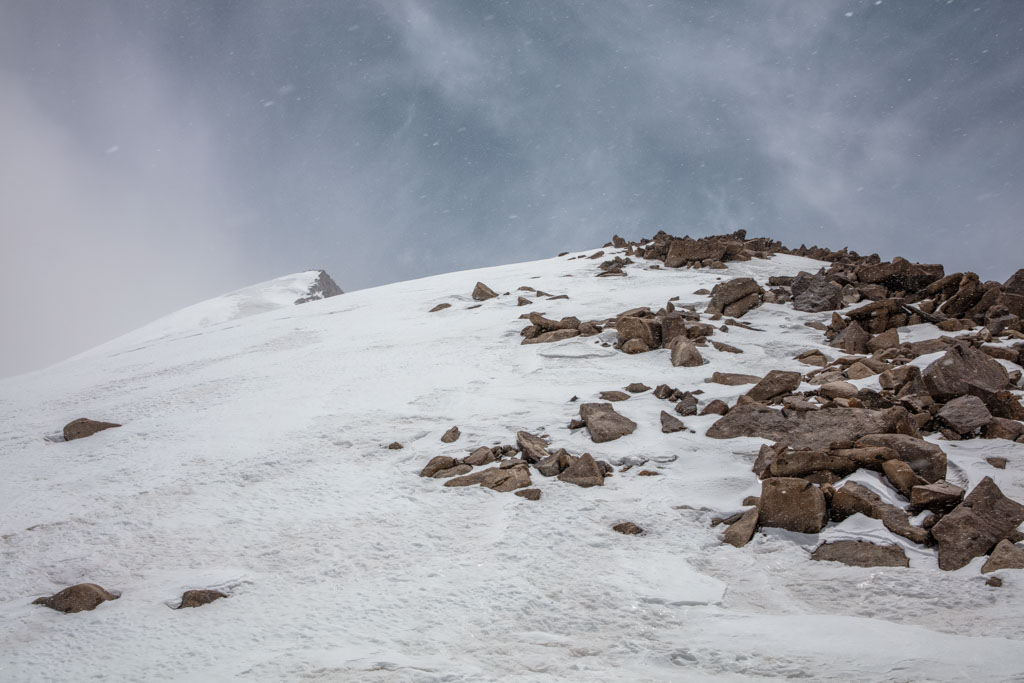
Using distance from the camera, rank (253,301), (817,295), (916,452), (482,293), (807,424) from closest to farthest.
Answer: (916,452) < (807,424) < (817,295) < (482,293) < (253,301)

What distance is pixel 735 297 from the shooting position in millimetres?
10094

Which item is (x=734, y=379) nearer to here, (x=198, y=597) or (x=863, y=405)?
(x=863, y=405)

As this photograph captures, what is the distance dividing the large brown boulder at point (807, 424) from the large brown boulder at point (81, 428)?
7.39 metres

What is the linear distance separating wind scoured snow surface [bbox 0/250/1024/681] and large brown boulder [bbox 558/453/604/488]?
0.31 feet

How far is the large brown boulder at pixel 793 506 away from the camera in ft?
11.7

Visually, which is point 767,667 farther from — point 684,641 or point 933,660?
point 933,660

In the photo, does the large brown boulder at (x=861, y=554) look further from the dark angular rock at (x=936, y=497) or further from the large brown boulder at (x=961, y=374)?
the large brown boulder at (x=961, y=374)

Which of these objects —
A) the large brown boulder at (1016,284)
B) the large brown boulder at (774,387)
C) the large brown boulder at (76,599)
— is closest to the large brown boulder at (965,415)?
the large brown boulder at (774,387)

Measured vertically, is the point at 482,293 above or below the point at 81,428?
above

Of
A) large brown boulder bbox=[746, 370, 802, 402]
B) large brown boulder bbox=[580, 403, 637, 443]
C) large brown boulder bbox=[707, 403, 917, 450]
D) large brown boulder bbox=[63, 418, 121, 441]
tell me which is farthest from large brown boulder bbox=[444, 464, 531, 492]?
large brown boulder bbox=[63, 418, 121, 441]

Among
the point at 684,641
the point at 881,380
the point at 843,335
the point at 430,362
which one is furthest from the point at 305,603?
the point at 843,335

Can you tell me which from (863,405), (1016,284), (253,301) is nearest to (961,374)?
(863,405)

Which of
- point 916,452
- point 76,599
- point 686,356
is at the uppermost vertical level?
point 686,356

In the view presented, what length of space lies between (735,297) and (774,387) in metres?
4.56
